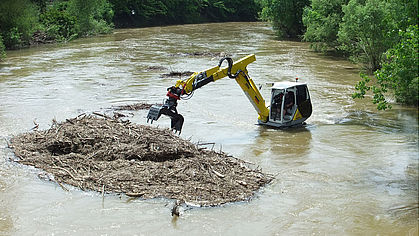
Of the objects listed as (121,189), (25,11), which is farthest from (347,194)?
(25,11)

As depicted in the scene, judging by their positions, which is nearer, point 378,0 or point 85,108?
point 85,108

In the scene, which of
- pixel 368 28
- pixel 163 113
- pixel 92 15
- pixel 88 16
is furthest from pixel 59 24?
pixel 163 113

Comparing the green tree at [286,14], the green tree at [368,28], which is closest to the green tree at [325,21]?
the green tree at [368,28]

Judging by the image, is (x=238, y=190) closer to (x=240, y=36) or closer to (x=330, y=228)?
(x=330, y=228)

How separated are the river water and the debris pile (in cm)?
32

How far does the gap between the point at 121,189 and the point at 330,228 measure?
4.30m

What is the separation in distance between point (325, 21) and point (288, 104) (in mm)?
18848

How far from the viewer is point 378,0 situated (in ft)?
84.7

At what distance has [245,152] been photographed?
1488cm

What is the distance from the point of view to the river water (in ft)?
32.3

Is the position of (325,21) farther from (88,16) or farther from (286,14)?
(88,16)

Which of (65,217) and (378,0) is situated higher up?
(378,0)

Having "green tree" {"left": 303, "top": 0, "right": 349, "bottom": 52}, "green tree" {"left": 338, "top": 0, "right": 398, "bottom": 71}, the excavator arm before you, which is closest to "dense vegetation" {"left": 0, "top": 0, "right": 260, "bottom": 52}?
"green tree" {"left": 303, "top": 0, "right": 349, "bottom": 52}

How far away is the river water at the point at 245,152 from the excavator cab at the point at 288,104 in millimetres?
367
